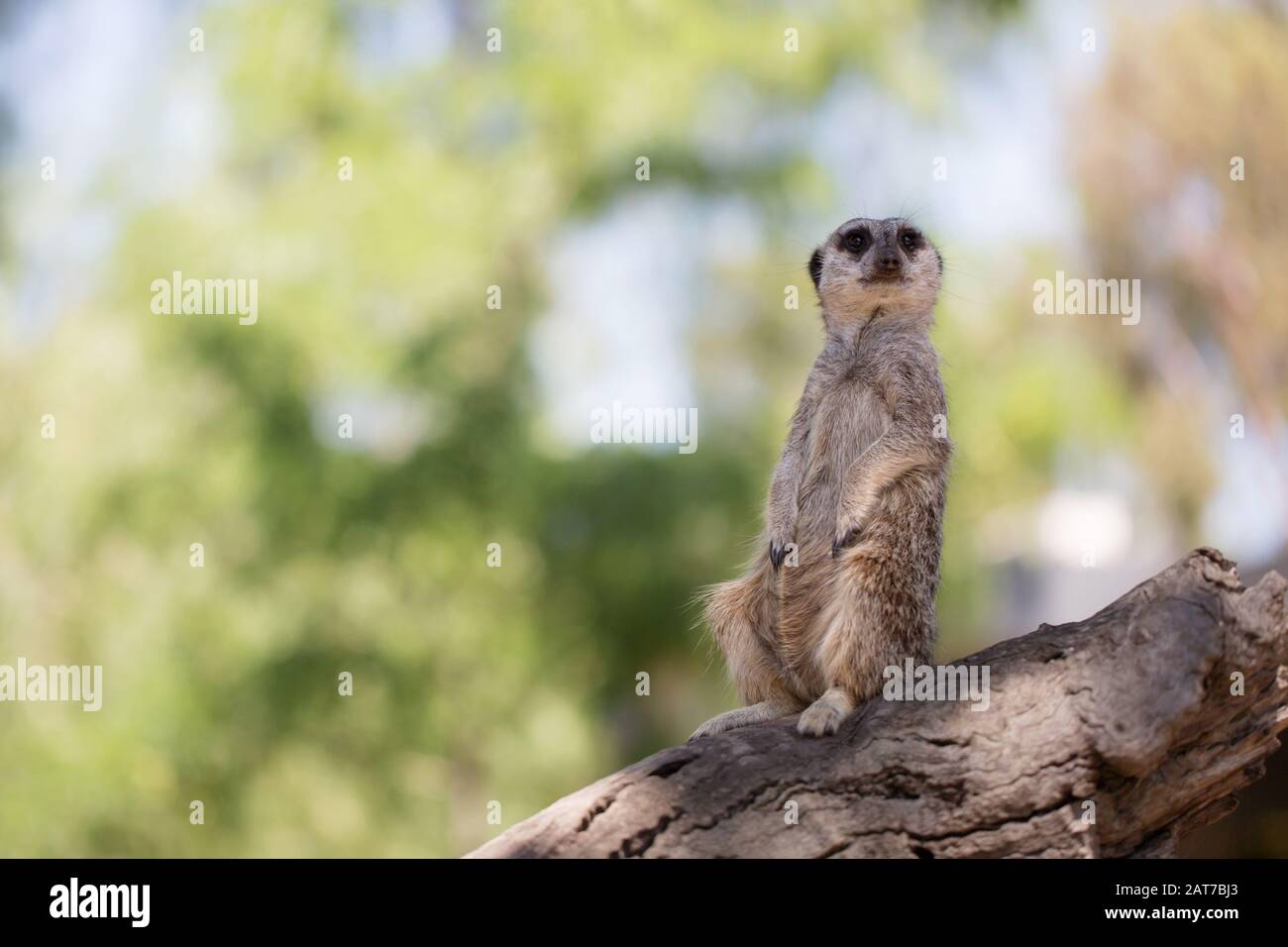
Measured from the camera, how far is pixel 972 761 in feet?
12.8

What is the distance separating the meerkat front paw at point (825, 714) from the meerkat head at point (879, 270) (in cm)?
134

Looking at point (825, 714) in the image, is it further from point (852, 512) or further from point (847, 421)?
point (847, 421)

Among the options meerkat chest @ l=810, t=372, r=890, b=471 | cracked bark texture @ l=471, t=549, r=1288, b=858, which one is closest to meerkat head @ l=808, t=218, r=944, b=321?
meerkat chest @ l=810, t=372, r=890, b=471

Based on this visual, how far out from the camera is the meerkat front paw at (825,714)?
4.07 m

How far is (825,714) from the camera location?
4.11 meters

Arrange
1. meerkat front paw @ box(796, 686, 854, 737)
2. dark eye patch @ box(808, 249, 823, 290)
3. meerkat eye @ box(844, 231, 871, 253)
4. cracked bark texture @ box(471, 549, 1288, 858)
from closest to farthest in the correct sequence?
cracked bark texture @ box(471, 549, 1288, 858) < meerkat front paw @ box(796, 686, 854, 737) < meerkat eye @ box(844, 231, 871, 253) < dark eye patch @ box(808, 249, 823, 290)

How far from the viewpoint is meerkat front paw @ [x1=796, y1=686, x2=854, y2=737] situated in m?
4.07

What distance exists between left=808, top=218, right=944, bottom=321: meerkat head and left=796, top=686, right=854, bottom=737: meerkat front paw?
52.7 inches

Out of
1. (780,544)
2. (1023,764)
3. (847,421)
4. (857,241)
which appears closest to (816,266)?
(857,241)

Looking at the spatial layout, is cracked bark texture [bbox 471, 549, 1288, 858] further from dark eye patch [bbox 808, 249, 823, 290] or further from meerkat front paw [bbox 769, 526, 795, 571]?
dark eye patch [bbox 808, 249, 823, 290]

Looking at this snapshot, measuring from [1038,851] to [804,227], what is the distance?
1065 centimetres

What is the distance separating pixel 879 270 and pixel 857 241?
0.57 ft

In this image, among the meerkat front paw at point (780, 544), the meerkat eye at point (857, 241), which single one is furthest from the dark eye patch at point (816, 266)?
the meerkat front paw at point (780, 544)

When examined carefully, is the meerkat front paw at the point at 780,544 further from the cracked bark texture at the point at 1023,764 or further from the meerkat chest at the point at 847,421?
the cracked bark texture at the point at 1023,764
